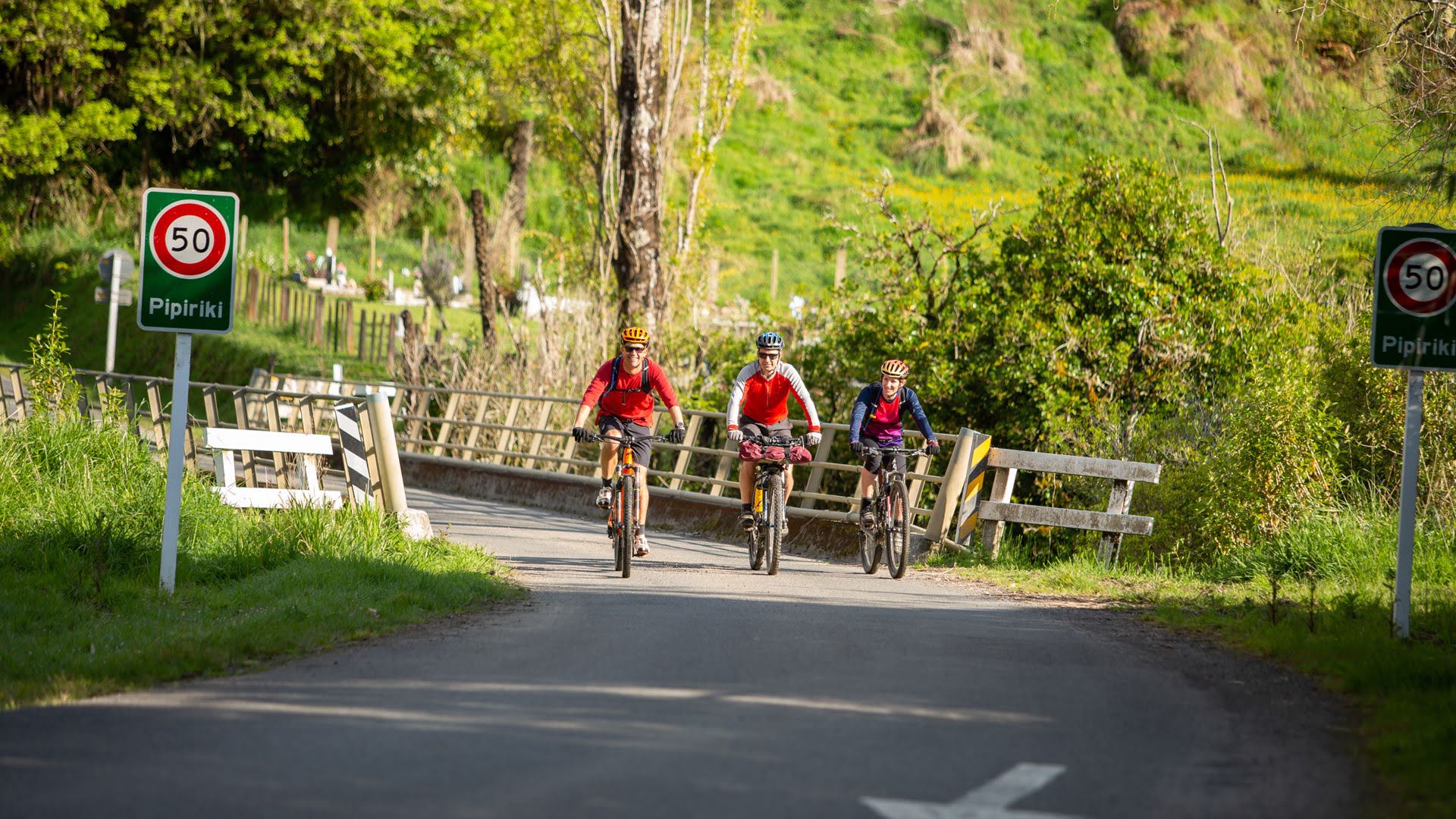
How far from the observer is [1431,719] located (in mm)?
6801

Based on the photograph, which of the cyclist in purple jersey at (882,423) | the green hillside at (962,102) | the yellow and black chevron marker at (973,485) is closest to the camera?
the cyclist in purple jersey at (882,423)

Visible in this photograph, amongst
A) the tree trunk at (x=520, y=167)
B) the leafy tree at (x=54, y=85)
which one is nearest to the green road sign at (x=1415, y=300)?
the tree trunk at (x=520, y=167)

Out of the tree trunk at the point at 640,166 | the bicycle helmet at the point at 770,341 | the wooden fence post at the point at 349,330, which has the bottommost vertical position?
the bicycle helmet at the point at 770,341

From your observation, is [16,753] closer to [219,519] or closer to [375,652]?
[375,652]

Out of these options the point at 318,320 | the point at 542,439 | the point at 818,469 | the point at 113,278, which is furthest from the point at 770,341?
the point at 318,320

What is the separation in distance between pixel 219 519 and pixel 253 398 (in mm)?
6746

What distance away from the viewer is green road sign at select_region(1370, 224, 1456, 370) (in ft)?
29.9

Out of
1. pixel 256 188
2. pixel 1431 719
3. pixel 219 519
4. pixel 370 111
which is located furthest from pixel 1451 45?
pixel 256 188

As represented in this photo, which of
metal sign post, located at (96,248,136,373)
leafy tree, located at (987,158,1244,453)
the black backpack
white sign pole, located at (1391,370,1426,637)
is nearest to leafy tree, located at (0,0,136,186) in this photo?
metal sign post, located at (96,248,136,373)

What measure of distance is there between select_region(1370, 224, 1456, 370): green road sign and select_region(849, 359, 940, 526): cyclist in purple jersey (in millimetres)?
4853

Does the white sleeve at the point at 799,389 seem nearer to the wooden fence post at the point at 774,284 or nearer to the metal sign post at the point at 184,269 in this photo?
the metal sign post at the point at 184,269

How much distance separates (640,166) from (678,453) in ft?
14.5

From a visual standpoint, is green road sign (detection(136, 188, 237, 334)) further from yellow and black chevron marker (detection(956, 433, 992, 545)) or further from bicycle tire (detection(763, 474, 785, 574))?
yellow and black chevron marker (detection(956, 433, 992, 545))

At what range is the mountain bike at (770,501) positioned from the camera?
43.4ft
